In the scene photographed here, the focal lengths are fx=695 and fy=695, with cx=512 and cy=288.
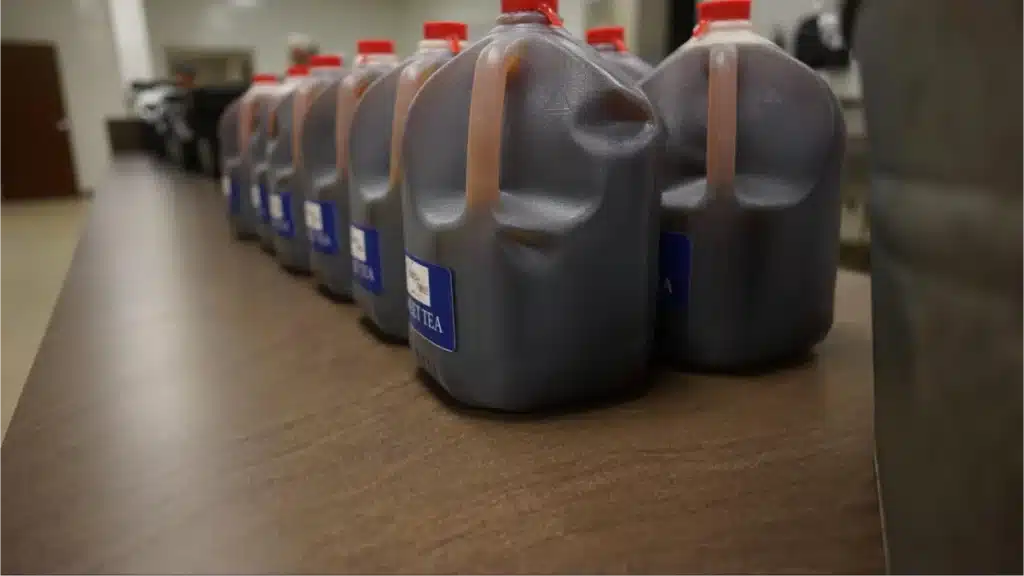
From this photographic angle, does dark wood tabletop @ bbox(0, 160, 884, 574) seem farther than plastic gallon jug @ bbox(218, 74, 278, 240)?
No

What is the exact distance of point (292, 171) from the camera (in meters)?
0.91

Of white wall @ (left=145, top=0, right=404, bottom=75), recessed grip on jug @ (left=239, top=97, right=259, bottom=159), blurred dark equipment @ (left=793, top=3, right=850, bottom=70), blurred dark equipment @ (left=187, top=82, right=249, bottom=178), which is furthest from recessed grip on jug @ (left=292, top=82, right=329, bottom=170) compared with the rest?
white wall @ (left=145, top=0, right=404, bottom=75)

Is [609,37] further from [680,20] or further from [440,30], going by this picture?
[680,20]

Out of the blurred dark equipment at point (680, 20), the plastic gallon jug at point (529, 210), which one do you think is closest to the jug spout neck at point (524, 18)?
the plastic gallon jug at point (529, 210)

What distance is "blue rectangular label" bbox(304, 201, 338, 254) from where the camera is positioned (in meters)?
0.80

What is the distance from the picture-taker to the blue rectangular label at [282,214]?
3.08ft

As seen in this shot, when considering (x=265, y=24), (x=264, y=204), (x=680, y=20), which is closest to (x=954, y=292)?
(x=264, y=204)

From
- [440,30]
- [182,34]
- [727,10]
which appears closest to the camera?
[727,10]

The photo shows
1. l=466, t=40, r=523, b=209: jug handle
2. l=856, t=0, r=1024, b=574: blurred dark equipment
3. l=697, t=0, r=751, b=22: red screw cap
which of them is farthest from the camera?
l=697, t=0, r=751, b=22: red screw cap

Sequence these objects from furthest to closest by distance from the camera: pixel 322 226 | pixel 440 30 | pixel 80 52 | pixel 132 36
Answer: pixel 80 52 < pixel 132 36 < pixel 322 226 < pixel 440 30

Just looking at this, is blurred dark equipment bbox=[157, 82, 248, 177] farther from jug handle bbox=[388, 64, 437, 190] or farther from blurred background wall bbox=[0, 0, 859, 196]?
blurred background wall bbox=[0, 0, 859, 196]

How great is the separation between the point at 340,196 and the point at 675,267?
38cm

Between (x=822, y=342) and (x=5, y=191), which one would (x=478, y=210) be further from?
(x=5, y=191)

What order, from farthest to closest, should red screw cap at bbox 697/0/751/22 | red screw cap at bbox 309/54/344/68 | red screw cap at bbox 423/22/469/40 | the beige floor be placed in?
the beige floor, red screw cap at bbox 309/54/344/68, red screw cap at bbox 423/22/469/40, red screw cap at bbox 697/0/751/22
